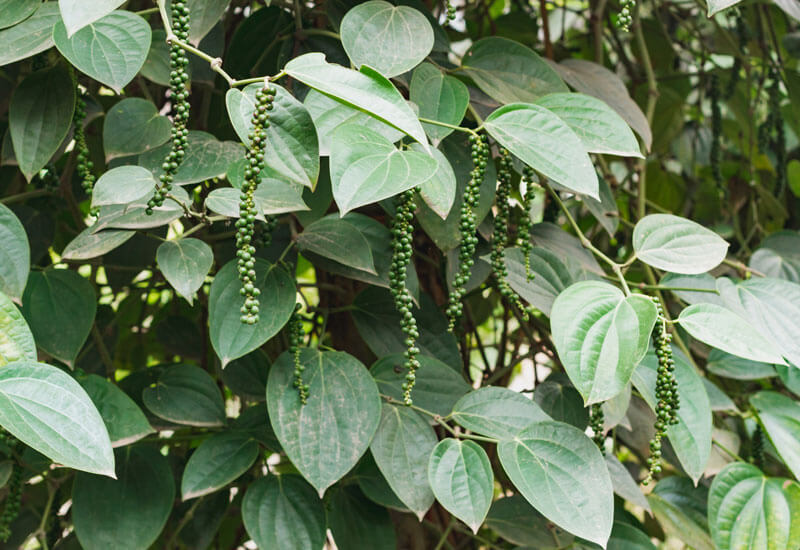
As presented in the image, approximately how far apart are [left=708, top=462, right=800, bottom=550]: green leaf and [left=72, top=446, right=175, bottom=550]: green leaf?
1.84 ft

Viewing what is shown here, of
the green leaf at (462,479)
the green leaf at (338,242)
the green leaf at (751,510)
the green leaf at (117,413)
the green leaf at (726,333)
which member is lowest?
the green leaf at (751,510)

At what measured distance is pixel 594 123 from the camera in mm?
729

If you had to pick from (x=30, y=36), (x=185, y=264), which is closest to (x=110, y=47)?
(x=30, y=36)

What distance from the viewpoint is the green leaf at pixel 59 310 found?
73 centimetres

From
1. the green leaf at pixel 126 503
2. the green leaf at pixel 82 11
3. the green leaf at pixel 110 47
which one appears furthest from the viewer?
the green leaf at pixel 126 503

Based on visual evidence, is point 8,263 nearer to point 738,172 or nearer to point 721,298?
point 721,298

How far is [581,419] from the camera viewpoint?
80 cm

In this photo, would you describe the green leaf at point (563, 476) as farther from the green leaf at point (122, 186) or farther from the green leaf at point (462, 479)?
the green leaf at point (122, 186)

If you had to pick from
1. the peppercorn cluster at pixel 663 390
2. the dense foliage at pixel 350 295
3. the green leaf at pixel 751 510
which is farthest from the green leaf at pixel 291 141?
the green leaf at pixel 751 510

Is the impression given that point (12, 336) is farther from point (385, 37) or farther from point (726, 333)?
point (726, 333)

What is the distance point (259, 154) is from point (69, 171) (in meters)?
0.44

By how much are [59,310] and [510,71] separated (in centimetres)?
52

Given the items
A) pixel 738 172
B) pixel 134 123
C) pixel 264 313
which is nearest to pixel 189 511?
pixel 264 313

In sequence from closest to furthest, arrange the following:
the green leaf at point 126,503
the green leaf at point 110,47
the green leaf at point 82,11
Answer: the green leaf at point 82,11 → the green leaf at point 110,47 → the green leaf at point 126,503
